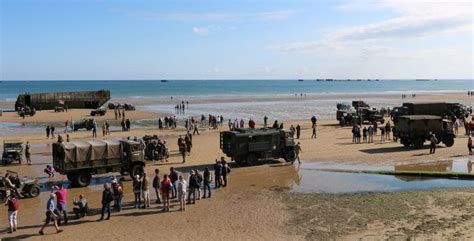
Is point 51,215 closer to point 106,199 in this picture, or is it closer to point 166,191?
point 106,199

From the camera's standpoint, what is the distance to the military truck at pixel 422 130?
33688mm

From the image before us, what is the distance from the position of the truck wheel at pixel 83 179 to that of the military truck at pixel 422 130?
2116 centimetres

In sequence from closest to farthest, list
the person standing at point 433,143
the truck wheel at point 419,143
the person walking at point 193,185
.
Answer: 1. the person walking at point 193,185
2. the person standing at point 433,143
3. the truck wheel at point 419,143

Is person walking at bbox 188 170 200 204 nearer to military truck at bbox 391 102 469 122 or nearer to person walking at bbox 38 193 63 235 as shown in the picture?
person walking at bbox 38 193 63 235

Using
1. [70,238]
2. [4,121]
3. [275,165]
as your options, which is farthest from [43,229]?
[4,121]

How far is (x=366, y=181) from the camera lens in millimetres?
23500

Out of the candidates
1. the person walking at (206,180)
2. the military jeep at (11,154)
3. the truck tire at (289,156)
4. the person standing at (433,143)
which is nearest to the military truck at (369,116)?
the person standing at (433,143)

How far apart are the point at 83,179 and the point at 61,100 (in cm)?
5636

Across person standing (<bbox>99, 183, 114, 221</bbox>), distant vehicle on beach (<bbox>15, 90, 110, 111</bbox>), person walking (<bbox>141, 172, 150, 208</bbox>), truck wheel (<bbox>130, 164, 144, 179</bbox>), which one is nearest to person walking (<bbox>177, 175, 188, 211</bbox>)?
person walking (<bbox>141, 172, 150, 208</bbox>)

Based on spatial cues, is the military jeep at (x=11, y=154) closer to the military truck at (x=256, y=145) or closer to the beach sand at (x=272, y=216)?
the beach sand at (x=272, y=216)

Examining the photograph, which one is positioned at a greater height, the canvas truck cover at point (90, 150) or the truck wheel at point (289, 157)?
the canvas truck cover at point (90, 150)

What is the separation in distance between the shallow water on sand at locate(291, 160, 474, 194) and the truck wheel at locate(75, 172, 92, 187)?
9.48 meters

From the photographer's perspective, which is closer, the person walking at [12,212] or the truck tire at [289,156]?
the person walking at [12,212]

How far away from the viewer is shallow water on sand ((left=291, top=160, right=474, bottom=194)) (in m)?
22.0
